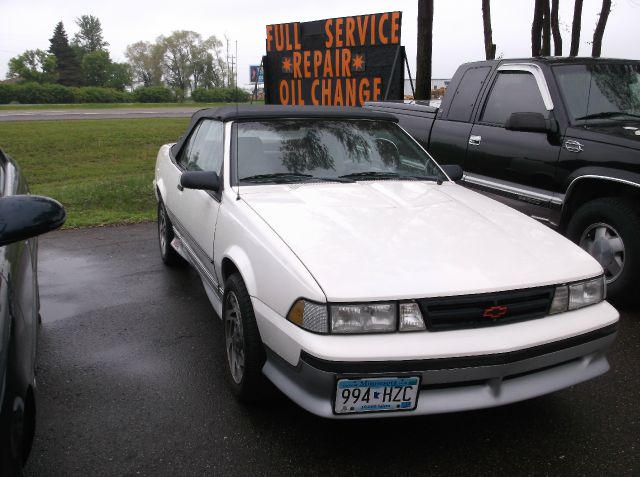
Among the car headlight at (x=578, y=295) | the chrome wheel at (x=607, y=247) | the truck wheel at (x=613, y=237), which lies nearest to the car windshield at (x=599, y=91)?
the truck wheel at (x=613, y=237)

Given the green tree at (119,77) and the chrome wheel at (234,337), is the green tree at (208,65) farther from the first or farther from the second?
the chrome wheel at (234,337)

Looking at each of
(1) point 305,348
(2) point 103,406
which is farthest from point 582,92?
(2) point 103,406

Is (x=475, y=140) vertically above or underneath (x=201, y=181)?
above

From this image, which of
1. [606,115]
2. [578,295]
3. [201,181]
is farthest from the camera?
[606,115]

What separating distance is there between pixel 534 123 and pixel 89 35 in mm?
125295

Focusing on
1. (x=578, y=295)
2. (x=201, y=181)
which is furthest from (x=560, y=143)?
(x=201, y=181)

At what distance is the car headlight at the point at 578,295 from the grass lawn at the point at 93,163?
607 cm

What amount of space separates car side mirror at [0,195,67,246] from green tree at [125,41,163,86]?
102m

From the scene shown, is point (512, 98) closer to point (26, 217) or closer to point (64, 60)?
point (26, 217)

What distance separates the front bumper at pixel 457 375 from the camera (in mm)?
2350

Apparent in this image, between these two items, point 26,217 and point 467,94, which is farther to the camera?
point 467,94

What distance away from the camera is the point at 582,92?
5.11m

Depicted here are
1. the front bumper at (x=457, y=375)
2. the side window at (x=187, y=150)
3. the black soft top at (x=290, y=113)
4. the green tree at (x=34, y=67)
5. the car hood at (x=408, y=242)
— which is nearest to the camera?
the front bumper at (x=457, y=375)

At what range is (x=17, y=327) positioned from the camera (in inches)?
83.0
